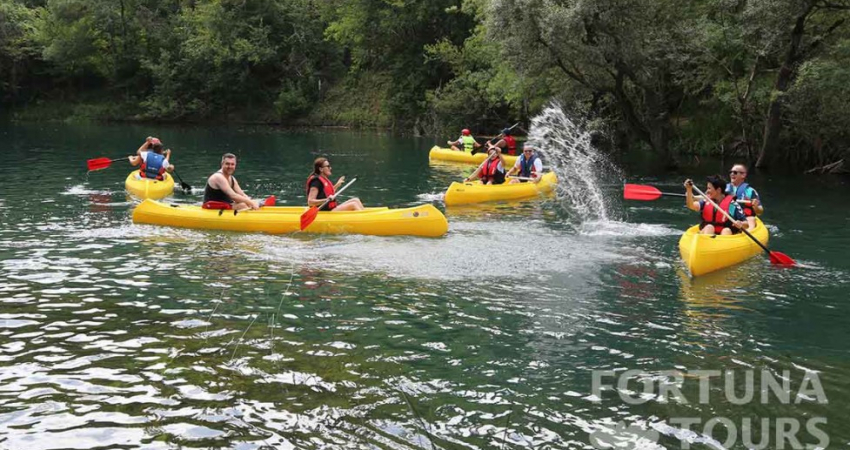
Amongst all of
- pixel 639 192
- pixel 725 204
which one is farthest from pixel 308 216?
pixel 725 204

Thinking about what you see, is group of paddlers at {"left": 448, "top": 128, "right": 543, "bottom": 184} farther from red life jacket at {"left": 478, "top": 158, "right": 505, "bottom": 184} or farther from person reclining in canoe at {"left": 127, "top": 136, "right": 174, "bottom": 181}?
person reclining in canoe at {"left": 127, "top": 136, "right": 174, "bottom": 181}

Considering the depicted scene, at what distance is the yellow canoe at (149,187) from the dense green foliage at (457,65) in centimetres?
903

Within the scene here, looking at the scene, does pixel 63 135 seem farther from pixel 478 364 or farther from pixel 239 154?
pixel 478 364

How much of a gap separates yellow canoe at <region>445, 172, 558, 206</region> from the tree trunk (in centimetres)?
676

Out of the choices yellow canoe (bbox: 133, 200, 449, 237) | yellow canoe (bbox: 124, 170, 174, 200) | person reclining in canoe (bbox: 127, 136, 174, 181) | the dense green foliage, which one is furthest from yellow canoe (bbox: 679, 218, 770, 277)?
person reclining in canoe (bbox: 127, 136, 174, 181)

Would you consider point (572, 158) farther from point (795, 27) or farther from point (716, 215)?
point (716, 215)

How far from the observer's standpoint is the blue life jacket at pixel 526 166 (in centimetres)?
1706

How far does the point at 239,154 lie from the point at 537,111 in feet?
38.4

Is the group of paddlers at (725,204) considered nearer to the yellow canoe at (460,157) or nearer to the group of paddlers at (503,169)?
the group of paddlers at (503,169)

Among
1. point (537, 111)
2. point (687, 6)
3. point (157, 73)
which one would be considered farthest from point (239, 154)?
point (157, 73)

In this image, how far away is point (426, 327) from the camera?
741 cm

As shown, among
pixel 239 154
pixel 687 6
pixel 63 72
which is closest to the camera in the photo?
pixel 687 6

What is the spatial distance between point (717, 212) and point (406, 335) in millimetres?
5550

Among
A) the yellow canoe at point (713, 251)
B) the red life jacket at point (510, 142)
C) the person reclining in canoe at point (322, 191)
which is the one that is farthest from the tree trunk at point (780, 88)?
the person reclining in canoe at point (322, 191)
